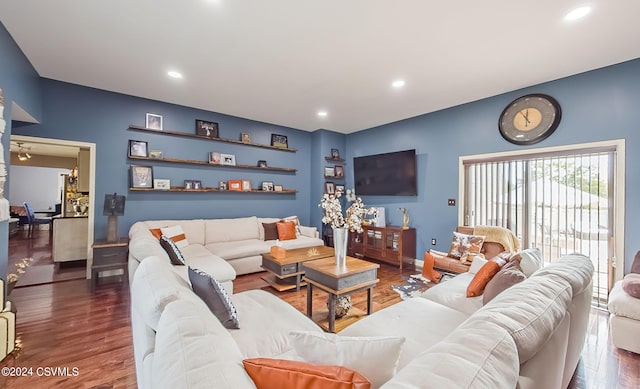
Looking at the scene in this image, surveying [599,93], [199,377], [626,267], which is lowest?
[626,267]

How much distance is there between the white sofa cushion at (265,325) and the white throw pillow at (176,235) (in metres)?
2.15

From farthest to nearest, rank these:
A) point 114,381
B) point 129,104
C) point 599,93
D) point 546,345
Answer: point 129,104 < point 599,93 < point 114,381 < point 546,345

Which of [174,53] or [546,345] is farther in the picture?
[174,53]

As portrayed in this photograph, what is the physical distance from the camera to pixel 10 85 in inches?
101

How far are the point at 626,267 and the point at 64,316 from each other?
19.5 ft

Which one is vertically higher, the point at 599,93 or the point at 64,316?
the point at 599,93

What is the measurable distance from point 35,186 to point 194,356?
12968 mm

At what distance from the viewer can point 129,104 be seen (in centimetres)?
403

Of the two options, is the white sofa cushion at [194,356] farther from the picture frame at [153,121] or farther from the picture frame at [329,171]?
the picture frame at [329,171]

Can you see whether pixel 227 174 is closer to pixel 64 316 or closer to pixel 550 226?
pixel 64 316

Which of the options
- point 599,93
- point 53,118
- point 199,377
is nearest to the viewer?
point 199,377

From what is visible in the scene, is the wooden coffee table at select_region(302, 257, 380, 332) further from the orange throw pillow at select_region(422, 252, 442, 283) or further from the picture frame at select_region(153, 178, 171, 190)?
the picture frame at select_region(153, 178, 171, 190)

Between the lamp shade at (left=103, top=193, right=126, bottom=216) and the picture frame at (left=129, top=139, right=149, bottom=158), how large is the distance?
728mm

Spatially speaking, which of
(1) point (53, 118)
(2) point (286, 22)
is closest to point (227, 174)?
(1) point (53, 118)
